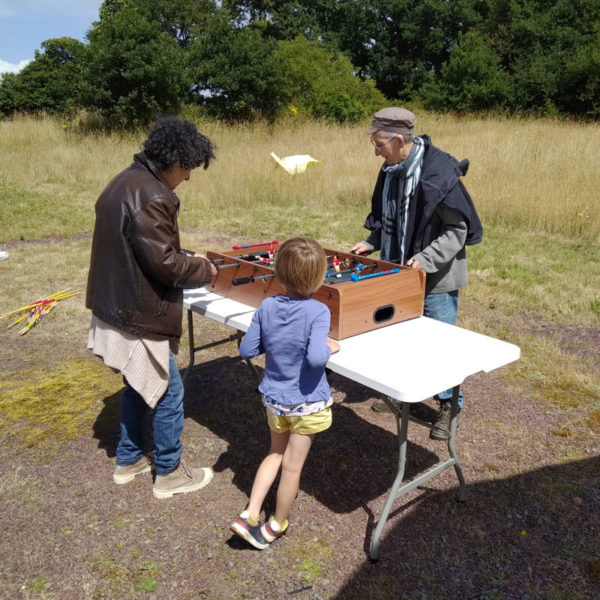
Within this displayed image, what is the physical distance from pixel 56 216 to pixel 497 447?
8.97 m

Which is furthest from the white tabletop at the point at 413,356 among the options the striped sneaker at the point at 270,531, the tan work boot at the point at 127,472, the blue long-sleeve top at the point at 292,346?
the tan work boot at the point at 127,472

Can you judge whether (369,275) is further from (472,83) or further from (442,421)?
(472,83)

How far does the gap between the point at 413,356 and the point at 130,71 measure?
638 inches

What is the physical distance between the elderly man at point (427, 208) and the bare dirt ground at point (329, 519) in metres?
0.53

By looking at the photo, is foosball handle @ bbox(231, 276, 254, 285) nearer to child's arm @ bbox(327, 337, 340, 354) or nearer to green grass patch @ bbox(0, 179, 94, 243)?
child's arm @ bbox(327, 337, 340, 354)

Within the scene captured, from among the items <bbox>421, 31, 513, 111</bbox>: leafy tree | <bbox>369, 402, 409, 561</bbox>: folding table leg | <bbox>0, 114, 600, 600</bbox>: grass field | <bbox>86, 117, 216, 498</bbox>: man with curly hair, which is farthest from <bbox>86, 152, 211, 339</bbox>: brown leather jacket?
<bbox>421, 31, 513, 111</bbox>: leafy tree

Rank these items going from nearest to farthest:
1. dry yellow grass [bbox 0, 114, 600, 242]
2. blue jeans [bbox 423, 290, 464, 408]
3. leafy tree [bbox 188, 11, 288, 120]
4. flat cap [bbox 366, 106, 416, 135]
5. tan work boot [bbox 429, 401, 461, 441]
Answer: flat cap [bbox 366, 106, 416, 135]
blue jeans [bbox 423, 290, 464, 408]
tan work boot [bbox 429, 401, 461, 441]
dry yellow grass [bbox 0, 114, 600, 242]
leafy tree [bbox 188, 11, 288, 120]

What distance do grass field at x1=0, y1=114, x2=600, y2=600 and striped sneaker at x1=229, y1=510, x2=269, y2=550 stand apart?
34.1 inches

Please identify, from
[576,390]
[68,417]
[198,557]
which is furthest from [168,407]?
[576,390]

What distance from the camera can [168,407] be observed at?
8.90 feet

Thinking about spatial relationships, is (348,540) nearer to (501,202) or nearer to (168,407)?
(168,407)

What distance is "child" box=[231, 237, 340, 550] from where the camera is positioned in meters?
2.19

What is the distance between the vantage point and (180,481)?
9.64ft

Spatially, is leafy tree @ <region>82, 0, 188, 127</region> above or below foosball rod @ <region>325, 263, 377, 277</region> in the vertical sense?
above
